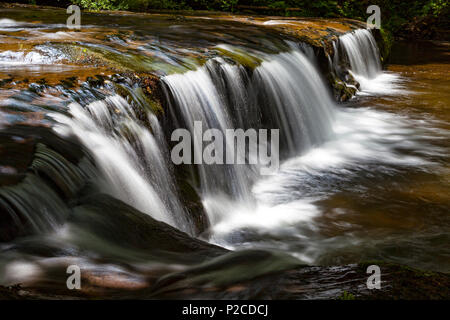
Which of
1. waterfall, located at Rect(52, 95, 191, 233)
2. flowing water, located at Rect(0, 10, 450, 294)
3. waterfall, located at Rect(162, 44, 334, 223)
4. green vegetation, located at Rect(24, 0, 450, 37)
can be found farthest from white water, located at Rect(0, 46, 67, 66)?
green vegetation, located at Rect(24, 0, 450, 37)

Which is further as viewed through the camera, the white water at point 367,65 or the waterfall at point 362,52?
the waterfall at point 362,52

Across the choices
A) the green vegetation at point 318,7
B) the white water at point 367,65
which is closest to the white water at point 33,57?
the white water at point 367,65

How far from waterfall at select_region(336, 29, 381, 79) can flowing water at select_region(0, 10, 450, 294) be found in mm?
2857

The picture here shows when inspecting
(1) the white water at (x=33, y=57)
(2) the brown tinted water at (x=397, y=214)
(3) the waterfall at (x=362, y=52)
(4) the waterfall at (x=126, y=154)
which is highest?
(3) the waterfall at (x=362, y=52)

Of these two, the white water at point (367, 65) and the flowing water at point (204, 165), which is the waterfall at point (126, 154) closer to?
the flowing water at point (204, 165)

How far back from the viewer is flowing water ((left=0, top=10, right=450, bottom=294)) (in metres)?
2.73

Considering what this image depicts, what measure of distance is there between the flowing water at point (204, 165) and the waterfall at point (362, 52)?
286 centimetres

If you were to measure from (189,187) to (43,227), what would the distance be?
220 cm

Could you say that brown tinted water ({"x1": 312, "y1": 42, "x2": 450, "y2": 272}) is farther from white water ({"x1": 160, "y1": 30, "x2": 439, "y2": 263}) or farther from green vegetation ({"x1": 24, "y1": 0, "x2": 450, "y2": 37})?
green vegetation ({"x1": 24, "y1": 0, "x2": 450, "y2": 37})

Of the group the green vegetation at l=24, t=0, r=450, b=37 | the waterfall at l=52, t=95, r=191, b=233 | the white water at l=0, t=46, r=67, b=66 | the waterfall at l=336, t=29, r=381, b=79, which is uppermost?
the green vegetation at l=24, t=0, r=450, b=37

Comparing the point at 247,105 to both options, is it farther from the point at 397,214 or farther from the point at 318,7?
the point at 318,7

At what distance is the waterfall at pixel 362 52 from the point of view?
1186cm
